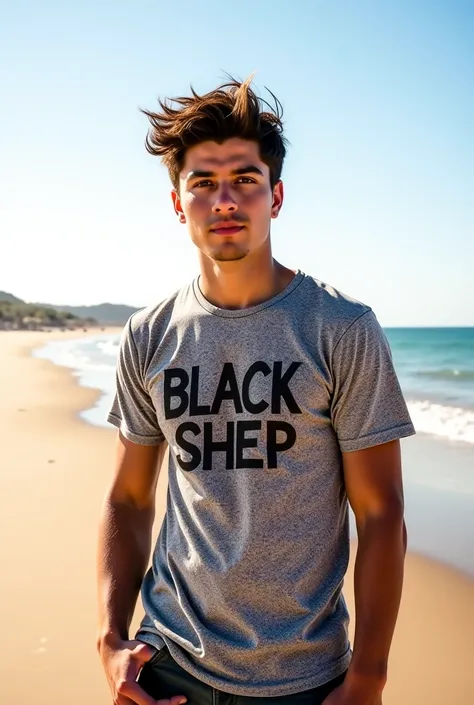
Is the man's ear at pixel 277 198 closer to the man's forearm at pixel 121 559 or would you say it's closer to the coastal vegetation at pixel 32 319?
the man's forearm at pixel 121 559

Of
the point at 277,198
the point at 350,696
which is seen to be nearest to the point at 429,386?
the point at 277,198

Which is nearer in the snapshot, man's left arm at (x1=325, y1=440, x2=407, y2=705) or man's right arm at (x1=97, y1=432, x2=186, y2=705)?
man's left arm at (x1=325, y1=440, x2=407, y2=705)

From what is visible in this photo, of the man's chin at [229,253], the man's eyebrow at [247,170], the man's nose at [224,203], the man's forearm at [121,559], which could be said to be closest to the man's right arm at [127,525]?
the man's forearm at [121,559]

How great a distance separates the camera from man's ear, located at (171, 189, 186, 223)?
233 cm

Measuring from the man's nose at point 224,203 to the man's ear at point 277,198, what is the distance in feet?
0.78

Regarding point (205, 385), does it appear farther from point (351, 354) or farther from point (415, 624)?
point (415, 624)

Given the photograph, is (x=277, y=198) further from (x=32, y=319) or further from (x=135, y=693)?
(x=32, y=319)

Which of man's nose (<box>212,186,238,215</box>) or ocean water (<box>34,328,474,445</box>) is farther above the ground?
man's nose (<box>212,186,238,215</box>)

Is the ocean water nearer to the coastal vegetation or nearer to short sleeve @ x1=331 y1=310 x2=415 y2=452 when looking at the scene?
short sleeve @ x1=331 y1=310 x2=415 y2=452

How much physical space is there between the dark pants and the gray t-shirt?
23mm

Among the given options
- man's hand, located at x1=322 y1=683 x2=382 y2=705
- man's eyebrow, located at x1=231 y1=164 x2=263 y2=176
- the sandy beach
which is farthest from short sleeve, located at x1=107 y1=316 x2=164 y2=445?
the sandy beach

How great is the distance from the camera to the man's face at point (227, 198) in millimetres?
2102

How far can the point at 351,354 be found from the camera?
6.21 feet

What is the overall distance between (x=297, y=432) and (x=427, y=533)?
4.47m
